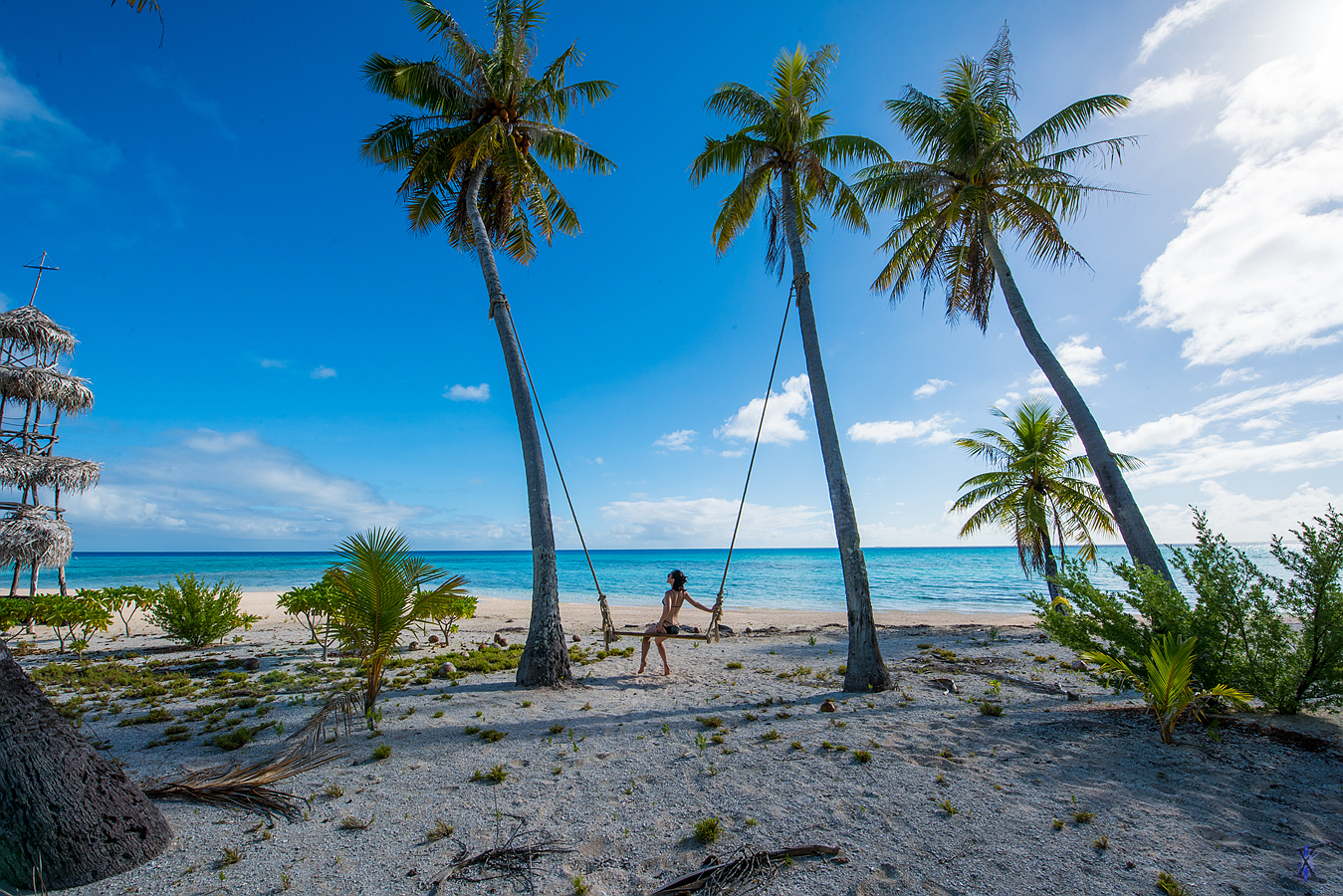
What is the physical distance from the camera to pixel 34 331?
13820mm

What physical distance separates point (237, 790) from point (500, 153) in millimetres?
8383

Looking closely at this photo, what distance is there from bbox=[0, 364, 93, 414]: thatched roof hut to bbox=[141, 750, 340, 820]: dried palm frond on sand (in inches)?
654

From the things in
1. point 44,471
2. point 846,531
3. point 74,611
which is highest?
point 44,471

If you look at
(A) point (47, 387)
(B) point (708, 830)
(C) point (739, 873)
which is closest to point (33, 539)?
(A) point (47, 387)

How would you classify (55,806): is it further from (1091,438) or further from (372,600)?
A: (1091,438)

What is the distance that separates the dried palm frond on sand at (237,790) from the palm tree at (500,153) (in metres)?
3.20

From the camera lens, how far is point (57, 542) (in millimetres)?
12906

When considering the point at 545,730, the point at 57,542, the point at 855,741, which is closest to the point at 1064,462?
the point at 855,741

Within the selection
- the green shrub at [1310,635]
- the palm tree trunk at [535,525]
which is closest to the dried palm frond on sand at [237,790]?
the palm tree trunk at [535,525]

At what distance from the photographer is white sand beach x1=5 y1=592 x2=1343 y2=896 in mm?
2830

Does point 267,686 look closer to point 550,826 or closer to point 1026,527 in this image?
point 550,826

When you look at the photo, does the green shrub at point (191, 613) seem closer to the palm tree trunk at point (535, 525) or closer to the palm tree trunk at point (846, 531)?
the palm tree trunk at point (535, 525)

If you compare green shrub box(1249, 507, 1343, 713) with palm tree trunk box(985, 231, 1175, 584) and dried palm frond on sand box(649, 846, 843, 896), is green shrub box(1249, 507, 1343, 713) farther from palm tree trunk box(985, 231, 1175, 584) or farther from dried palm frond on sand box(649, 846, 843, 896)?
dried palm frond on sand box(649, 846, 843, 896)

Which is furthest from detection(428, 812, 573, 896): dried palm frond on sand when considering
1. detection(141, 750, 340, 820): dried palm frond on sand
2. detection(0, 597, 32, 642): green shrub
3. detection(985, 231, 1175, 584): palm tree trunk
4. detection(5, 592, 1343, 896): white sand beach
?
detection(0, 597, 32, 642): green shrub
